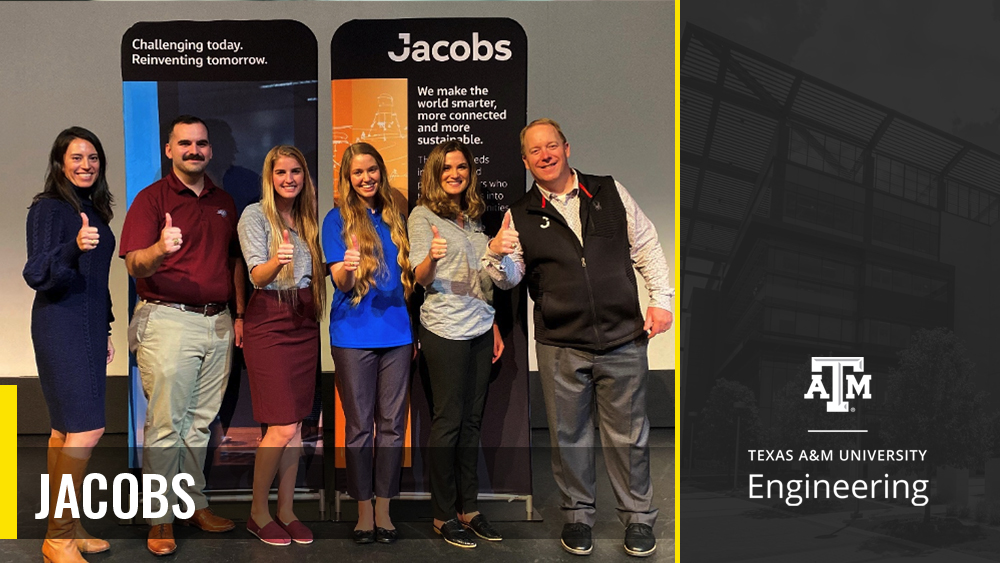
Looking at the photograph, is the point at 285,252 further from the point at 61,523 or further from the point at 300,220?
the point at 61,523

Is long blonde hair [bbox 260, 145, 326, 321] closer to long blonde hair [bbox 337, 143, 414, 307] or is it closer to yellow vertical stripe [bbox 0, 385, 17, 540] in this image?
long blonde hair [bbox 337, 143, 414, 307]

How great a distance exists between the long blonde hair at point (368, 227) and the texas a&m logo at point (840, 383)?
177 cm

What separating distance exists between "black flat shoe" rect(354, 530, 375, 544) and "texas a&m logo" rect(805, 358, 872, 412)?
1.93m

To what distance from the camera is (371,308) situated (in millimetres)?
3326

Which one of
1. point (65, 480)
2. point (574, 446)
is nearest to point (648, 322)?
point (574, 446)

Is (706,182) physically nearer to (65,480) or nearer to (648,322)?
(648,322)

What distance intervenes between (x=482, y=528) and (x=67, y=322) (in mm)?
1844

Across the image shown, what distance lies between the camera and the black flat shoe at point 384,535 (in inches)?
132

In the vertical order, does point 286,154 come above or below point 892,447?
above

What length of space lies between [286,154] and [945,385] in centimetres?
287

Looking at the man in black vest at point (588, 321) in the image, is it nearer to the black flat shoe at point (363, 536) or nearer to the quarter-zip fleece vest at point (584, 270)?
the quarter-zip fleece vest at point (584, 270)

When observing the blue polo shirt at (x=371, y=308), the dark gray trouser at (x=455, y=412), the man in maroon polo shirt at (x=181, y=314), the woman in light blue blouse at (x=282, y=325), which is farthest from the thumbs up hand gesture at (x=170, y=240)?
the dark gray trouser at (x=455, y=412)

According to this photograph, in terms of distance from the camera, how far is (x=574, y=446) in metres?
3.30

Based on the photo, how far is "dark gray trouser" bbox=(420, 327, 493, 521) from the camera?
10.9 feet
